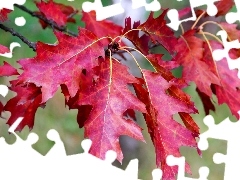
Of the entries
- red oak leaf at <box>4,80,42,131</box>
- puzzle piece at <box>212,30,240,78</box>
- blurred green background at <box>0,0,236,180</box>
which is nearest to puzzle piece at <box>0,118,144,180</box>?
red oak leaf at <box>4,80,42,131</box>

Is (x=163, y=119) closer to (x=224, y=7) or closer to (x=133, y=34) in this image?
(x=133, y=34)

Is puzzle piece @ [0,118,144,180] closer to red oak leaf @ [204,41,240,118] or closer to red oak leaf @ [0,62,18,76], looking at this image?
red oak leaf @ [0,62,18,76]

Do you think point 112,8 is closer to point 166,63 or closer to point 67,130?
point 166,63

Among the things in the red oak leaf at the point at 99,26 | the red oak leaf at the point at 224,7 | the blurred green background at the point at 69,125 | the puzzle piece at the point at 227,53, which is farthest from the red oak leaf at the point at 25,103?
the blurred green background at the point at 69,125

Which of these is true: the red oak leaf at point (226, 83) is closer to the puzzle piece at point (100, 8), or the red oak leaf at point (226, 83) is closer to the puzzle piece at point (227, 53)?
the puzzle piece at point (227, 53)

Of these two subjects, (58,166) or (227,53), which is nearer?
(58,166)

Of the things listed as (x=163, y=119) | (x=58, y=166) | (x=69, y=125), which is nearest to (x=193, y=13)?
(x=163, y=119)

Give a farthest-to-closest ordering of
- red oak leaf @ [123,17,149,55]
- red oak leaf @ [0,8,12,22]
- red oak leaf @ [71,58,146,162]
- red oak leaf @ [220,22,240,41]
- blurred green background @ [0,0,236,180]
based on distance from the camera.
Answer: blurred green background @ [0,0,236,180] → red oak leaf @ [220,22,240,41] → red oak leaf @ [0,8,12,22] → red oak leaf @ [123,17,149,55] → red oak leaf @ [71,58,146,162]
